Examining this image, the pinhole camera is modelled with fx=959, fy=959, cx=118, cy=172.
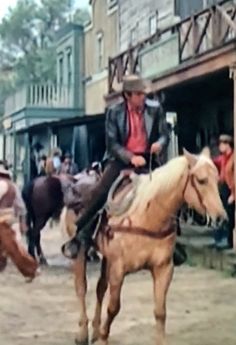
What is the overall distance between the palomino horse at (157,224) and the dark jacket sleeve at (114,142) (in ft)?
0.75

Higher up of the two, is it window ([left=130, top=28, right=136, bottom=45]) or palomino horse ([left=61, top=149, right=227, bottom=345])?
window ([left=130, top=28, right=136, bottom=45])

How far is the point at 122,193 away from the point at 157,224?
0.43 meters

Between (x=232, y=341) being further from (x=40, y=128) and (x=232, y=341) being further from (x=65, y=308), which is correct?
(x=40, y=128)

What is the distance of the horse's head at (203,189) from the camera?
296 inches

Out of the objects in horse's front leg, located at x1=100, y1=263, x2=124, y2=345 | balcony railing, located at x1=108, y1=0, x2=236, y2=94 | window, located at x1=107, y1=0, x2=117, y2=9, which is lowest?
horse's front leg, located at x1=100, y1=263, x2=124, y2=345

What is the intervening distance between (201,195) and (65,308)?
4.13 metres

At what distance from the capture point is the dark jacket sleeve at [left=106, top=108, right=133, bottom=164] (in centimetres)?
803

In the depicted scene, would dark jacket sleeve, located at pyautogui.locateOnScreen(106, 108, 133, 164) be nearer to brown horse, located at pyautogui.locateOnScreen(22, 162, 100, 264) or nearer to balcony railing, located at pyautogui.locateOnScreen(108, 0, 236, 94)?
balcony railing, located at pyautogui.locateOnScreen(108, 0, 236, 94)

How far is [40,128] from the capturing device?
91.8 feet

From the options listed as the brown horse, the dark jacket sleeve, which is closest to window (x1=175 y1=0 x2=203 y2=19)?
the brown horse

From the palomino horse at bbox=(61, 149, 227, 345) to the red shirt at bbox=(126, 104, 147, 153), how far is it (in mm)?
285

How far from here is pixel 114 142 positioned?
26.8 ft

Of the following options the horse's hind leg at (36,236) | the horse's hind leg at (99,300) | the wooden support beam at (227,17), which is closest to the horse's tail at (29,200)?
the horse's hind leg at (36,236)

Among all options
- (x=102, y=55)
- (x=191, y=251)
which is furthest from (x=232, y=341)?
(x=102, y=55)
